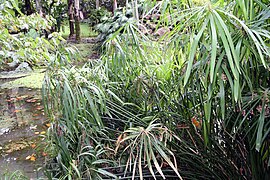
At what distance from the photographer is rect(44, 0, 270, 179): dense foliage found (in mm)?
938

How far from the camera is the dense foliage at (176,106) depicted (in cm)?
94

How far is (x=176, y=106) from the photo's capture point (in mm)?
1406

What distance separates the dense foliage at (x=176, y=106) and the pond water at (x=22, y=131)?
411mm

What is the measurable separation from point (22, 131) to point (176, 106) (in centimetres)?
205

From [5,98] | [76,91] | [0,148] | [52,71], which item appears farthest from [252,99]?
[5,98]

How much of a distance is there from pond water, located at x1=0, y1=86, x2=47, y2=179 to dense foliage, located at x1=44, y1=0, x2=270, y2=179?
16.2 inches

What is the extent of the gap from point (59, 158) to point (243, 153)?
0.77 meters

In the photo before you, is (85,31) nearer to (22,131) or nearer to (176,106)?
(22,131)

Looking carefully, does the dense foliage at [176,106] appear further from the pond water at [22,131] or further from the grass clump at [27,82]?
the grass clump at [27,82]

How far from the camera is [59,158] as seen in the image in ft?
4.26

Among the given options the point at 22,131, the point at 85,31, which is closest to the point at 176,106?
the point at 22,131

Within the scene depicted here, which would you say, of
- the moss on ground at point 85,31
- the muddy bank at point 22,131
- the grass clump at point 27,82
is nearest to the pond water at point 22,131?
the muddy bank at point 22,131

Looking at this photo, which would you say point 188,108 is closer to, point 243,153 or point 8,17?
point 243,153

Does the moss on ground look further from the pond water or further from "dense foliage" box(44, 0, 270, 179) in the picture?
"dense foliage" box(44, 0, 270, 179)
